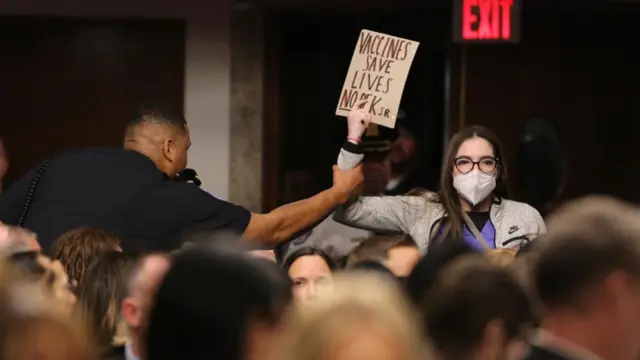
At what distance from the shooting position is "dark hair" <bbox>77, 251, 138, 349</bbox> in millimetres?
3949

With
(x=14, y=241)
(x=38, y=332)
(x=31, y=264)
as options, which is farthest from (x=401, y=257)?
(x=38, y=332)

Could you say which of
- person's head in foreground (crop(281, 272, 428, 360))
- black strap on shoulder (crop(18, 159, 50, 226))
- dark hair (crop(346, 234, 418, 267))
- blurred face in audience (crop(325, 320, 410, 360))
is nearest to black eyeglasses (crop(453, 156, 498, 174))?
dark hair (crop(346, 234, 418, 267))

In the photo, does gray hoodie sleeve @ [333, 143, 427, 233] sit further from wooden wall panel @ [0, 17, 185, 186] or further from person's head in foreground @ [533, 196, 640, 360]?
wooden wall panel @ [0, 17, 185, 186]

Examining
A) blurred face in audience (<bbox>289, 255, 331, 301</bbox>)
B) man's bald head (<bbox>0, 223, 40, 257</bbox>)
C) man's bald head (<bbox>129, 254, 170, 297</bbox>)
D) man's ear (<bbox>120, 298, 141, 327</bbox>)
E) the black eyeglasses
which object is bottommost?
blurred face in audience (<bbox>289, 255, 331, 301</bbox>)

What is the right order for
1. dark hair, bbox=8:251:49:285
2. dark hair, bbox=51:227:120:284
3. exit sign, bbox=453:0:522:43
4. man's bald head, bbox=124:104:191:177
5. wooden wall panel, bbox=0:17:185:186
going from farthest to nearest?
1. wooden wall panel, bbox=0:17:185:186
2. exit sign, bbox=453:0:522:43
3. man's bald head, bbox=124:104:191:177
4. dark hair, bbox=51:227:120:284
5. dark hair, bbox=8:251:49:285

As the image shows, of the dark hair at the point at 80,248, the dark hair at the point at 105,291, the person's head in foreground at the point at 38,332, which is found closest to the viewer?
the person's head in foreground at the point at 38,332

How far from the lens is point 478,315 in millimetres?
2885

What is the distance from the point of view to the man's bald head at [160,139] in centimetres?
593

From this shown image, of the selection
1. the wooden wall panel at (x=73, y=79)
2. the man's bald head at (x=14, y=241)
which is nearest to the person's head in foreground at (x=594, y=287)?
the man's bald head at (x=14, y=241)

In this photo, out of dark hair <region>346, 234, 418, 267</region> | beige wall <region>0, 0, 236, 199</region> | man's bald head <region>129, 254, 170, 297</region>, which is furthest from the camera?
beige wall <region>0, 0, 236, 199</region>

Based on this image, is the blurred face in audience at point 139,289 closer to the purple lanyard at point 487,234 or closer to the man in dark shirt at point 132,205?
the man in dark shirt at point 132,205

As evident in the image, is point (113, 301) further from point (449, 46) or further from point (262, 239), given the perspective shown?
point (449, 46)

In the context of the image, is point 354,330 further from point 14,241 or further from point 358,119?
point 358,119

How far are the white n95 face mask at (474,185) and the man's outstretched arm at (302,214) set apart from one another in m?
0.44
